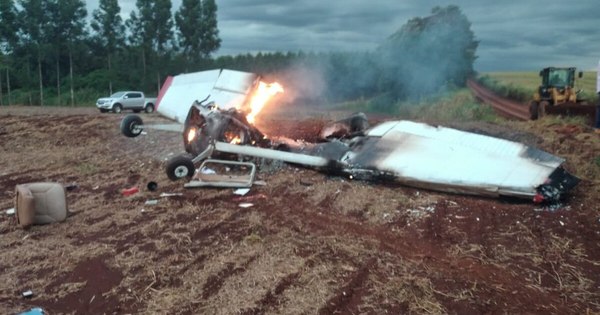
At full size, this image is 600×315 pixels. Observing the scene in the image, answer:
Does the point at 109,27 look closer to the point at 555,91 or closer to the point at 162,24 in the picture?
the point at 162,24

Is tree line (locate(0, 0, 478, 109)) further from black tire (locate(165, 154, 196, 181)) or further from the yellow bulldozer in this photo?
black tire (locate(165, 154, 196, 181))

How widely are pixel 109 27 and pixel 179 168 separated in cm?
4857

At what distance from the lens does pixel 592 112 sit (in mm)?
15719

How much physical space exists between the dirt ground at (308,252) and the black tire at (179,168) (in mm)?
284

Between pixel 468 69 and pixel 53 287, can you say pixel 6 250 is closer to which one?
pixel 53 287

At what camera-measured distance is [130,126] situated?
34.4ft

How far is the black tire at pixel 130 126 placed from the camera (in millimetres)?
10406

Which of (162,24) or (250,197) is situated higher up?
(162,24)

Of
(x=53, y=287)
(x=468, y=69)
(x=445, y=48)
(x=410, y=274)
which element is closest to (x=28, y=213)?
(x=53, y=287)

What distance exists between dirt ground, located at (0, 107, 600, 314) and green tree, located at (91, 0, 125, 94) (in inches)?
1863

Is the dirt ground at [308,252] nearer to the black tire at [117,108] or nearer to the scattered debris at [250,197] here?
the scattered debris at [250,197]

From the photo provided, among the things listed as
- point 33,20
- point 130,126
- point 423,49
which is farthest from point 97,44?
point 130,126

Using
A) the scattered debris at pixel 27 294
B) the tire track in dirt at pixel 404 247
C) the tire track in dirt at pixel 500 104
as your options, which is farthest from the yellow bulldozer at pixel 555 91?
the scattered debris at pixel 27 294

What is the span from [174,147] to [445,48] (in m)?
18.4
